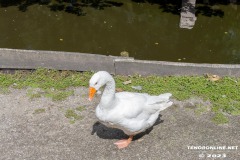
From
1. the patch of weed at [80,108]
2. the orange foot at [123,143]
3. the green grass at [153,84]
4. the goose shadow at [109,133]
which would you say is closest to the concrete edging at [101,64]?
the green grass at [153,84]

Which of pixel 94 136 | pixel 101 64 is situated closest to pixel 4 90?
pixel 101 64

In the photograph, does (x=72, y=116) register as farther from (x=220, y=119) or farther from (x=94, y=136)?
(x=220, y=119)

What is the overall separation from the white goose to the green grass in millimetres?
1342

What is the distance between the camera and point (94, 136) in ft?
19.7

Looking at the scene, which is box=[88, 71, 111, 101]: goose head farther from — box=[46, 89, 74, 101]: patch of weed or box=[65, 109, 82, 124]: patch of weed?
box=[46, 89, 74, 101]: patch of weed

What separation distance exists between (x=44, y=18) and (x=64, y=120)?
5923mm

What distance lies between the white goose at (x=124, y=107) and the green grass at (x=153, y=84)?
1.34 m

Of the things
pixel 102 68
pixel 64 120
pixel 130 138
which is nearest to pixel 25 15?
pixel 102 68

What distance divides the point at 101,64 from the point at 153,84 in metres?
1.23

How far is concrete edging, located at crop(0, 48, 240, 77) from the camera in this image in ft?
24.1

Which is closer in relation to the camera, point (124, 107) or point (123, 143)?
point (124, 107)

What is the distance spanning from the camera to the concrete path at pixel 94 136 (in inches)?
222

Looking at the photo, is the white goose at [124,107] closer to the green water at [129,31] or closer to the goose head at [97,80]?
the goose head at [97,80]

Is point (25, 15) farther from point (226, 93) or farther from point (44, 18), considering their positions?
point (226, 93)
